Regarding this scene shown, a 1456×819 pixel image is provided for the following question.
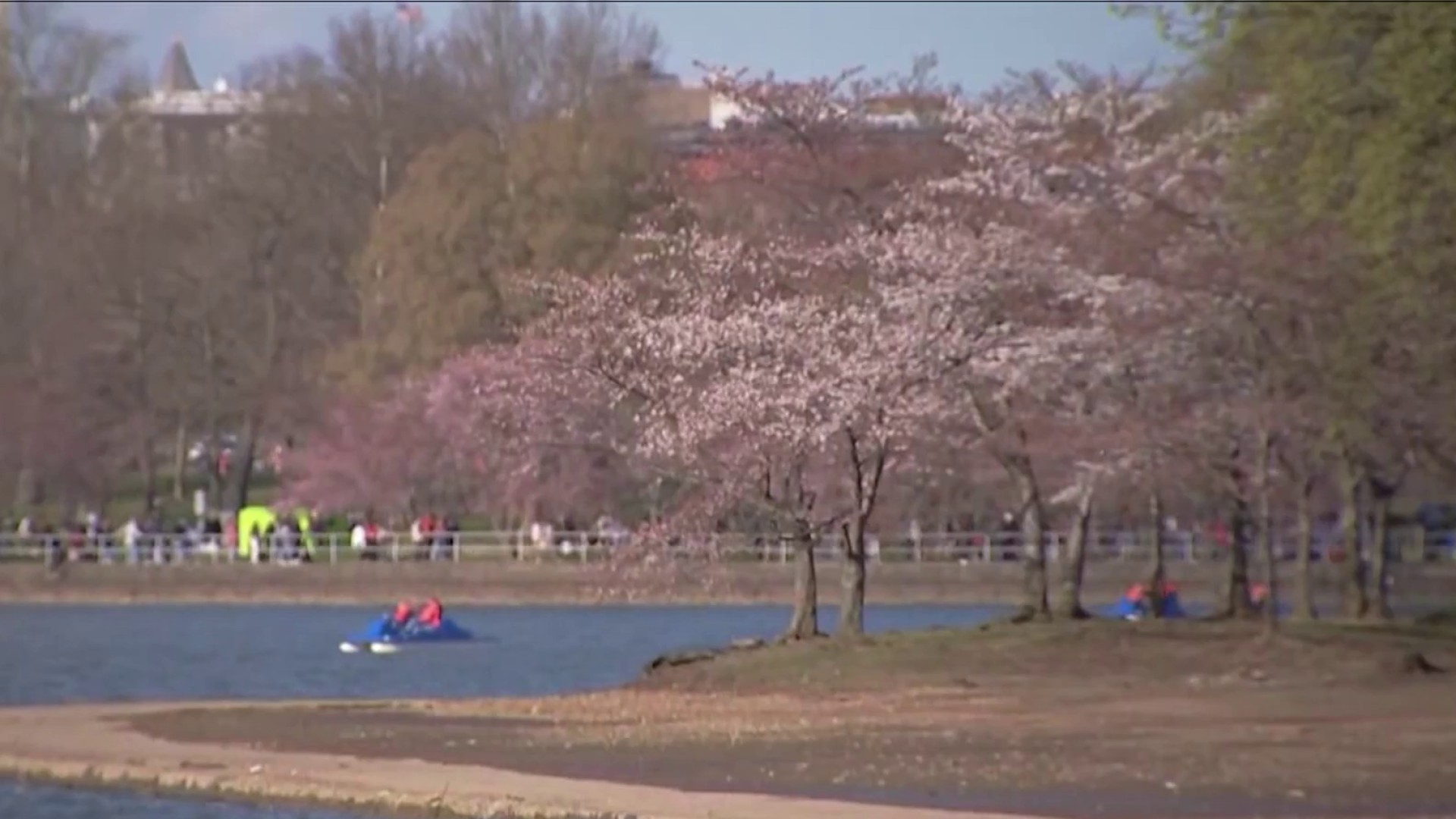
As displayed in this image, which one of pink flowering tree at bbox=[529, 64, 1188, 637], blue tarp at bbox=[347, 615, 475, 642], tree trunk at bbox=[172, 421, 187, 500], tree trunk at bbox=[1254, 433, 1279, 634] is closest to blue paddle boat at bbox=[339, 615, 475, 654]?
blue tarp at bbox=[347, 615, 475, 642]

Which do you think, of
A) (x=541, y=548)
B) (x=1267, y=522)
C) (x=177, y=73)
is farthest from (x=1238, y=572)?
(x=177, y=73)

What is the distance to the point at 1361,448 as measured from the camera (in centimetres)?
3681

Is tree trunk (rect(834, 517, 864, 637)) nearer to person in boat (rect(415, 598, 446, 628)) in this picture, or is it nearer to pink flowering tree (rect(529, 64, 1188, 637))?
pink flowering tree (rect(529, 64, 1188, 637))

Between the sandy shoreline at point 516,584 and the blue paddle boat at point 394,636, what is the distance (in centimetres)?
683

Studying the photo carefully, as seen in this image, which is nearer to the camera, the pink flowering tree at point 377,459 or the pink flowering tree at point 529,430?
the pink flowering tree at point 529,430

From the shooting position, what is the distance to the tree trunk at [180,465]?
8025cm

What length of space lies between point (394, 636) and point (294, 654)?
6.70 feet

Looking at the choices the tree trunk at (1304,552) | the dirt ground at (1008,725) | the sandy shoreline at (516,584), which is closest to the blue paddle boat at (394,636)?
the sandy shoreline at (516,584)

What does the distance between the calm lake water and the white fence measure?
179cm

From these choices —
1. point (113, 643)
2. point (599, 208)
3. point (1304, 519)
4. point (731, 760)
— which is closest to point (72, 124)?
point (599, 208)

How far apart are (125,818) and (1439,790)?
9.90m

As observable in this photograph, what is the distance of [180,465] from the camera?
81.3m

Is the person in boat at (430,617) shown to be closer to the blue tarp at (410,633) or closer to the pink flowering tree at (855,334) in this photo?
the blue tarp at (410,633)

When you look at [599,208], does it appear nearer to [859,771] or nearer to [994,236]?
[994,236]
